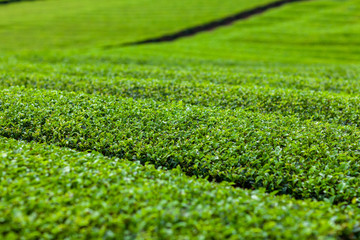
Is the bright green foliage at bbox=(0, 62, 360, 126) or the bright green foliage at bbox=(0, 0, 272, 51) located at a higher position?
the bright green foliage at bbox=(0, 0, 272, 51)

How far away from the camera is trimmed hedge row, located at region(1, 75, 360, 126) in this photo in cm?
1300

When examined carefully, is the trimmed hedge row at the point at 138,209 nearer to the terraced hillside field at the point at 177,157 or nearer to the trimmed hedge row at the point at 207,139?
the terraced hillside field at the point at 177,157

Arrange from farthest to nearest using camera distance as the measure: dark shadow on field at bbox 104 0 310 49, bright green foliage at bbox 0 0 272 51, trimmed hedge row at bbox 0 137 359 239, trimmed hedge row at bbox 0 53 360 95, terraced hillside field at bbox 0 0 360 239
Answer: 1. dark shadow on field at bbox 104 0 310 49
2. bright green foliage at bbox 0 0 272 51
3. trimmed hedge row at bbox 0 53 360 95
4. terraced hillside field at bbox 0 0 360 239
5. trimmed hedge row at bbox 0 137 359 239

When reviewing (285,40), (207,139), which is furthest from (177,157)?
(285,40)

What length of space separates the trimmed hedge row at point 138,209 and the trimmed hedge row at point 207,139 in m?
1.23

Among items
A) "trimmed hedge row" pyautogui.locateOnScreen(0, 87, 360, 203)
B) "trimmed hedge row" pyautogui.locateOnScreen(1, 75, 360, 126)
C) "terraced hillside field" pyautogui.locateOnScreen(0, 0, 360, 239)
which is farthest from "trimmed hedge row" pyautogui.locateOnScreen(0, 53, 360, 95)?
"trimmed hedge row" pyautogui.locateOnScreen(0, 87, 360, 203)

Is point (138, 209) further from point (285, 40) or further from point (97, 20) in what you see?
point (97, 20)

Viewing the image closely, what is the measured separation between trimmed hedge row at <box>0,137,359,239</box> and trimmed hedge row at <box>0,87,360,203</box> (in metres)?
1.23

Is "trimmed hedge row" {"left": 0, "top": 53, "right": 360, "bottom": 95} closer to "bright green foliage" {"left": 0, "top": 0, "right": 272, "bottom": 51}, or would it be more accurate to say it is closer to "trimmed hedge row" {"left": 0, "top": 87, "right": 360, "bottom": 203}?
"trimmed hedge row" {"left": 0, "top": 87, "right": 360, "bottom": 203}

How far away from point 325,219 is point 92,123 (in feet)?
25.8

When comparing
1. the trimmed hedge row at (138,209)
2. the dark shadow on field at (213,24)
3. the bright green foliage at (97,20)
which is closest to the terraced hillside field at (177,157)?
the trimmed hedge row at (138,209)

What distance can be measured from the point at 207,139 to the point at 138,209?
13.8 ft

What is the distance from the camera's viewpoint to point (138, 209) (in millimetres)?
6539

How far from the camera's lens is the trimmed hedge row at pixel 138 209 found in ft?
19.6
